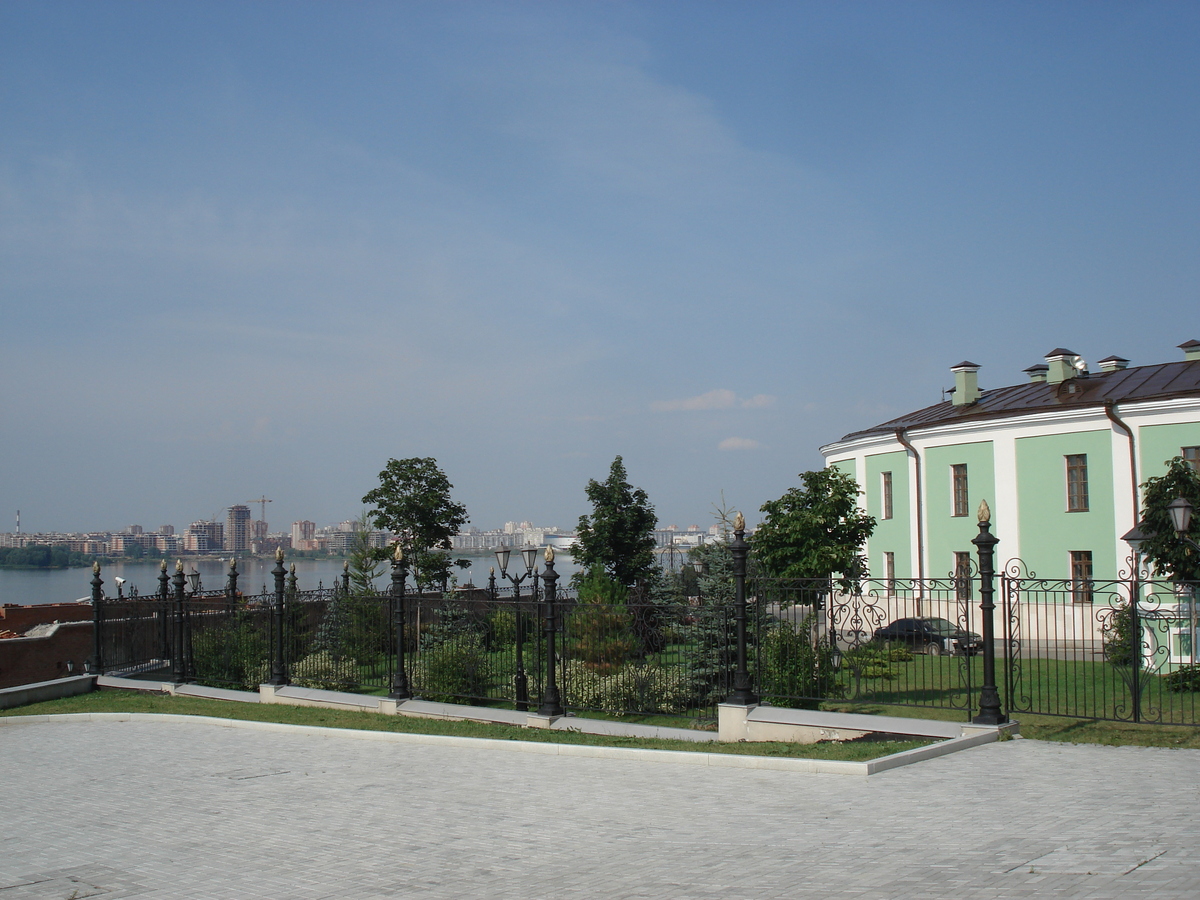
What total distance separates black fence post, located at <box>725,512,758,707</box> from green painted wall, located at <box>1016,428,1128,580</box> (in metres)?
22.0

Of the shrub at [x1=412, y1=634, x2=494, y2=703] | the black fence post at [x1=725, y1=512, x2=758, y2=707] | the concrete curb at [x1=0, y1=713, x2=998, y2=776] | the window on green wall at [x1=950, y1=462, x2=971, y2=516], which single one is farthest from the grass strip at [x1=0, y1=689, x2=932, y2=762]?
the window on green wall at [x1=950, y1=462, x2=971, y2=516]

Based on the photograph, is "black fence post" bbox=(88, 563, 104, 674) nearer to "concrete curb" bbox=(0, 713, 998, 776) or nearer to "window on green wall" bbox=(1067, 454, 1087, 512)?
"concrete curb" bbox=(0, 713, 998, 776)

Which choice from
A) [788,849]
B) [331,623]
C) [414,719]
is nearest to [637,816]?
[788,849]

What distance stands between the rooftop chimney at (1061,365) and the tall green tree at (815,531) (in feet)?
48.2

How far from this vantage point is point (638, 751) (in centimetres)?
995

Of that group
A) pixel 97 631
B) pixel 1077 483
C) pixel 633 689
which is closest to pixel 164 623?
pixel 97 631

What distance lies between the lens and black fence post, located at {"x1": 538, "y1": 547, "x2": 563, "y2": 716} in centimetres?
1289

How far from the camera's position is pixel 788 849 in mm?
6117

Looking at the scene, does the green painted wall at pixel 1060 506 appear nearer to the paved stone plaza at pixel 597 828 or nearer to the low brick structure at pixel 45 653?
the paved stone plaza at pixel 597 828

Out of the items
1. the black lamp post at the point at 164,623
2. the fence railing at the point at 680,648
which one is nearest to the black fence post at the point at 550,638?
the fence railing at the point at 680,648

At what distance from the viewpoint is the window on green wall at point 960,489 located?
32875 mm

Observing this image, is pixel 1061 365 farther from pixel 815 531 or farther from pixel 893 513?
pixel 815 531

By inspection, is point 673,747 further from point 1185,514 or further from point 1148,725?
point 1185,514

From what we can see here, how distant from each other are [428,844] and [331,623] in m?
11.6
